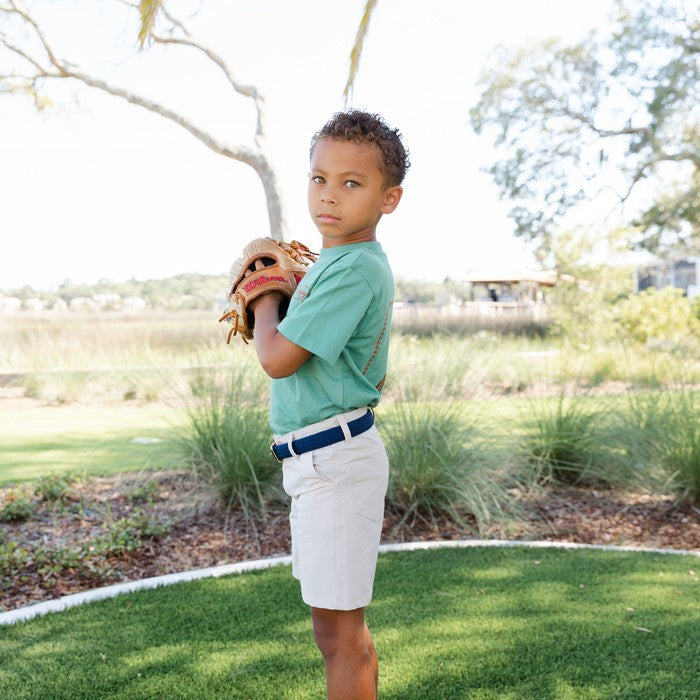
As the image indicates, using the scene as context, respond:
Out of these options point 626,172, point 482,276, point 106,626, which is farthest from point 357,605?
point 482,276

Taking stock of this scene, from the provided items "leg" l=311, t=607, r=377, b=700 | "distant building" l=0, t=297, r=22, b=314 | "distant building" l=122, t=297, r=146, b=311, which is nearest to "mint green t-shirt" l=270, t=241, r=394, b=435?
"leg" l=311, t=607, r=377, b=700

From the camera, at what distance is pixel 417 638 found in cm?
323

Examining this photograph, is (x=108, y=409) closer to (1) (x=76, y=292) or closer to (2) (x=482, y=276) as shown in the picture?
(2) (x=482, y=276)

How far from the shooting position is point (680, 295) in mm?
17047

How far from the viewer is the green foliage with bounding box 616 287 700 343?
587 inches

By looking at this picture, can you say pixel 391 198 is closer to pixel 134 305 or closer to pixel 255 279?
pixel 255 279

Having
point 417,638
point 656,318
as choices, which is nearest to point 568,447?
point 417,638

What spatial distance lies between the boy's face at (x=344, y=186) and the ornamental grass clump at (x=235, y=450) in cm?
322

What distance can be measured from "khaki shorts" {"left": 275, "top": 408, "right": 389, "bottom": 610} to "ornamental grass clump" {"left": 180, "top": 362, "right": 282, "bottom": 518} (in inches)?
121

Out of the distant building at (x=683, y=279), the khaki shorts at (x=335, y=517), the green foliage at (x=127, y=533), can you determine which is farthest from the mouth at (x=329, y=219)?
the distant building at (x=683, y=279)

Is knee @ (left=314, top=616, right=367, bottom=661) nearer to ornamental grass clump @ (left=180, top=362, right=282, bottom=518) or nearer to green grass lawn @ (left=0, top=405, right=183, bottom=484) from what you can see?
ornamental grass clump @ (left=180, top=362, right=282, bottom=518)

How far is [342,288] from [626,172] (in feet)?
41.3

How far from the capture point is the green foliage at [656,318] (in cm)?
1491

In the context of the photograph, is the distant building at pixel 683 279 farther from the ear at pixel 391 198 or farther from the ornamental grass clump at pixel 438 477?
the ear at pixel 391 198
